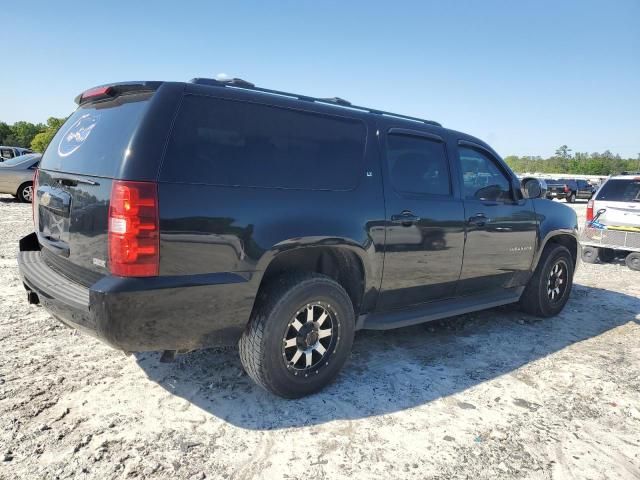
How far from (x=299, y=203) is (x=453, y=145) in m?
2.00

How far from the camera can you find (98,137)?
283 centimetres

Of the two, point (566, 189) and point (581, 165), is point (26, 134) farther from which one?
point (581, 165)

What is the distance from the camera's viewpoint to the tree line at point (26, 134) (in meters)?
75.4

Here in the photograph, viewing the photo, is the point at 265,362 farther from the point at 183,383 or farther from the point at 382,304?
the point at 382,304

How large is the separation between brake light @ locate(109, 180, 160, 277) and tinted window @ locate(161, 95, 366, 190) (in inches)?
6.7

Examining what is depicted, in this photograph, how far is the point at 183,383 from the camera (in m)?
3.29

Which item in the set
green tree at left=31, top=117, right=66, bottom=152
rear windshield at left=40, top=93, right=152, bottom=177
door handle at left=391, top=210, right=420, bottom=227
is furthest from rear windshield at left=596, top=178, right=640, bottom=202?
green tree at left=31, top=117, right=66, bottom=152

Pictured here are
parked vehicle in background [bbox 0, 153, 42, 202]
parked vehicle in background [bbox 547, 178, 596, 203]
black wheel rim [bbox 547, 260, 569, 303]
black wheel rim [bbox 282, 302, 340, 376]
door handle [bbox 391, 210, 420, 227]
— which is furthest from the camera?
parked vehicle in background [bbox 547, 178, 596, 203]

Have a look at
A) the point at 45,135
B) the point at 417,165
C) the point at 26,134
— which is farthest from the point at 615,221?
the point at 26,134

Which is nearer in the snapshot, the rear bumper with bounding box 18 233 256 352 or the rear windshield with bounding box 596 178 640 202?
the rear bumper with bounding box 18 233 256 352

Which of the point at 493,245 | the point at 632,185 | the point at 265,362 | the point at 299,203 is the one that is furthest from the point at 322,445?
the point at 632,185

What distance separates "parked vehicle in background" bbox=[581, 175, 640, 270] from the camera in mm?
8383

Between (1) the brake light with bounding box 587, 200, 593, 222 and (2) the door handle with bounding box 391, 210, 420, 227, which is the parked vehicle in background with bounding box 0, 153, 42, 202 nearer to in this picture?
(2) the door handle with bounding box 391, 210, 420, 227

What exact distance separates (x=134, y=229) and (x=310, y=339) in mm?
1399
